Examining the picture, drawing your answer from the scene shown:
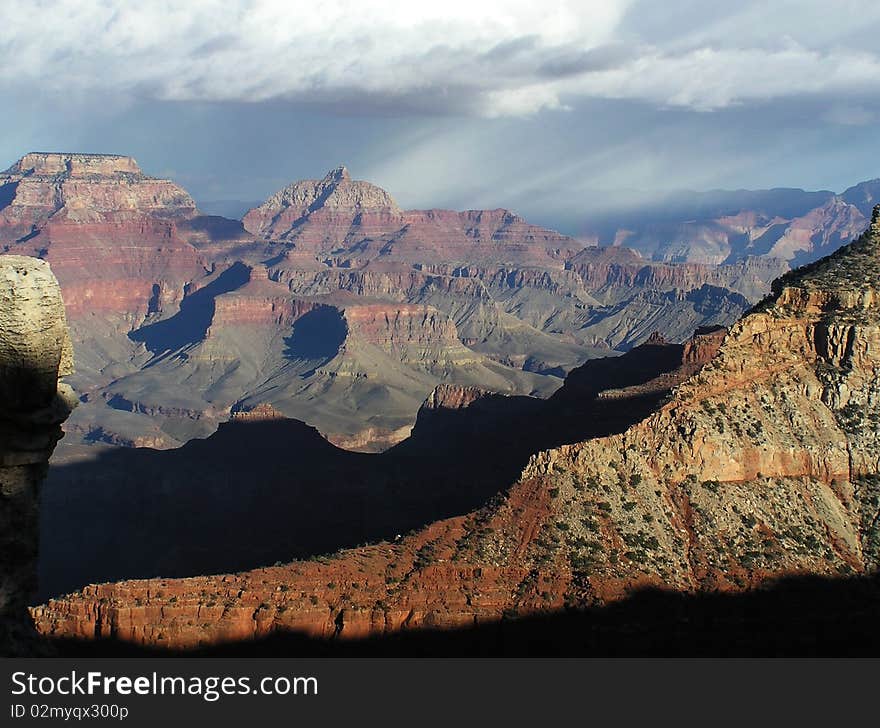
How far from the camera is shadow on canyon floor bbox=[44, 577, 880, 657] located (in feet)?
159

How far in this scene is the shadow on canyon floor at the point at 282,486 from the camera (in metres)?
81.5

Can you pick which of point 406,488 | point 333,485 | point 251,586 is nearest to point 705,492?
point 251,586

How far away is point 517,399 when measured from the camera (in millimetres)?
124688

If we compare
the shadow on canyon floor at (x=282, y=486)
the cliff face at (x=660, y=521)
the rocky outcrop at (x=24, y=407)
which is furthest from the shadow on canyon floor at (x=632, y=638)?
the rocky outcrop at (x=24, y=407)

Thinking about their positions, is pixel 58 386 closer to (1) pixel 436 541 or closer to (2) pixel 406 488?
(1) pixel 436 541

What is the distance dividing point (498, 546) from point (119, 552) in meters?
51.6

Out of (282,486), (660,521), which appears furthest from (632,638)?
(282,486)

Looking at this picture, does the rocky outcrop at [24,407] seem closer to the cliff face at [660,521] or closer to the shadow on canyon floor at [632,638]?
the shadow on canyon floor at [632,638]

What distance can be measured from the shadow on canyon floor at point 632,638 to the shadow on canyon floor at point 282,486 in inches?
752

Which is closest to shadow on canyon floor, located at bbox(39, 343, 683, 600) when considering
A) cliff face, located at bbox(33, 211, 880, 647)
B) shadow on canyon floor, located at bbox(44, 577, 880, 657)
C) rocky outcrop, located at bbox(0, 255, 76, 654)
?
cliff face, located at bbox(33, 211, 880, 647)

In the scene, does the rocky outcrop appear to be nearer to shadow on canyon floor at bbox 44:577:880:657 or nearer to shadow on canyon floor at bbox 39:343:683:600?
shadow on canyon floor at bbox 44:577:880:657

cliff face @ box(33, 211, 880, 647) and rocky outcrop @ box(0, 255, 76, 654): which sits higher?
rocky outcrop @ box(0, 255, 76, 654)

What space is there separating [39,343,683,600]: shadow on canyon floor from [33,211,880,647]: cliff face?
7.41 m

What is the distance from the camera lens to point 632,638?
49062 millimetres
